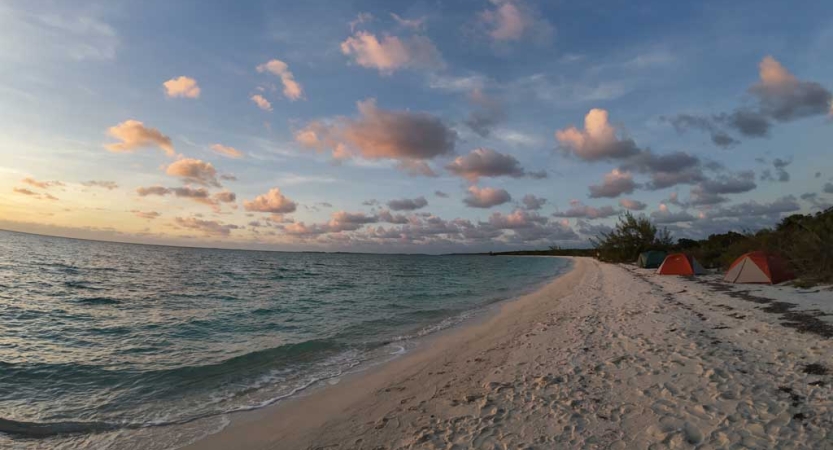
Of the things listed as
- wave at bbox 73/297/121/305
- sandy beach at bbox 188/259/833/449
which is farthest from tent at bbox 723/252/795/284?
wave at bbox 73/297/121/305

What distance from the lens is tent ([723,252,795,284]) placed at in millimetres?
18750

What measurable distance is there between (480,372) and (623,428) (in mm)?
3436

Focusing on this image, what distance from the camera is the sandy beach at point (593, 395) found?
474cm

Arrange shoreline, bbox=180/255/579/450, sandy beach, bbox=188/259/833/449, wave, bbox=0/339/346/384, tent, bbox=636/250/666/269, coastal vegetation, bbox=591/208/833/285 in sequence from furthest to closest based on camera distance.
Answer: tent, bbox=636/250/666/269, coastal vegetation, bbox=591/208/833/285, wave, bbox=0/339/346/384, shoreline, bbox=180/255/579/450, sandy beach, bbox=188/259/833/449

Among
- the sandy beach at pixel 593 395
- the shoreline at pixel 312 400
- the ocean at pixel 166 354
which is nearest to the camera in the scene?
the sandy beach at pixel 593 395

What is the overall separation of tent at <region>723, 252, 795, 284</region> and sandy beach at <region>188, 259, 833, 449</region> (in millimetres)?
9441

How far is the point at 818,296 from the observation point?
531 inches

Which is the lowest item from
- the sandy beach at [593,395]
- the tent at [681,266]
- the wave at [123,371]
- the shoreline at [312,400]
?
the wave at [123,371]

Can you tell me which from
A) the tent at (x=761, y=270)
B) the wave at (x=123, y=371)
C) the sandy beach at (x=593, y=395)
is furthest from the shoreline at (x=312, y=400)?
the tent at (x=761, y=270)

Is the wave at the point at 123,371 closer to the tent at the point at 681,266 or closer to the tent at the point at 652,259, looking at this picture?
the tent at the point at 681,266

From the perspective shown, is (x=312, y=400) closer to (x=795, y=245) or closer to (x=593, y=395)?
(x=593, y=395)

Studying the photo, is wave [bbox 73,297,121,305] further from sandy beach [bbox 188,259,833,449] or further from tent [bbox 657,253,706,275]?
tent [bbox 657,253,706,275]

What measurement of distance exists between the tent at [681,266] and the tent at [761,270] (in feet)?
29.4

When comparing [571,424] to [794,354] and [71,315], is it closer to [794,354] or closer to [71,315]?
[794,354]
